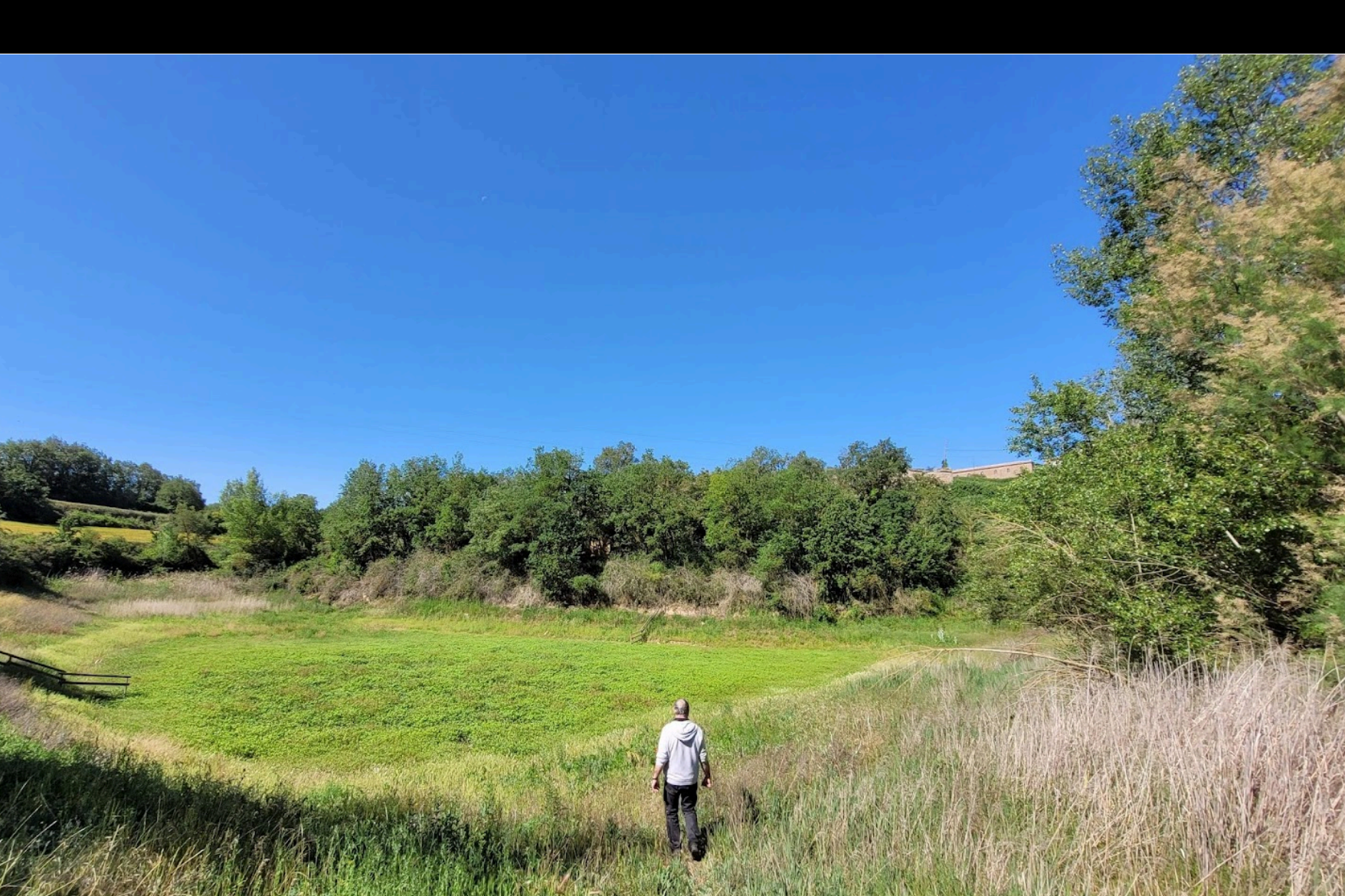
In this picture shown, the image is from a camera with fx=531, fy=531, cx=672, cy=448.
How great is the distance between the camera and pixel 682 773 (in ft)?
20.6

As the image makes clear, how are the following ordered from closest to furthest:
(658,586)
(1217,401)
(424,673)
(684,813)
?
(684,813) < (1217,401) < (424,673) < (658,586)

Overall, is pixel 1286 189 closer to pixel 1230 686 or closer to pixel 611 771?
pixel 1230 686

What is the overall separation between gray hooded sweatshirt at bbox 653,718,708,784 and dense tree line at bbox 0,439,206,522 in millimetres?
79368

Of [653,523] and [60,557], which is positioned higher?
[653,523]

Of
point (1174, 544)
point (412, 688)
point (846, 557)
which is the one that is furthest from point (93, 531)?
point (1174, 544)

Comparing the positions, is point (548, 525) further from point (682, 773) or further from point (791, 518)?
point (682, 773)

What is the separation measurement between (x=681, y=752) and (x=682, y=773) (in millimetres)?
217

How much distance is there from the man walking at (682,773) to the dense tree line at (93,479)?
79.4 metres

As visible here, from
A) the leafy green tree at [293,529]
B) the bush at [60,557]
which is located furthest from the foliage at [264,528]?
the bush at [60,557]

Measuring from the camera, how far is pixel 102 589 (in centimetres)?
3531

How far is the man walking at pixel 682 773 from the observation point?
6176mm

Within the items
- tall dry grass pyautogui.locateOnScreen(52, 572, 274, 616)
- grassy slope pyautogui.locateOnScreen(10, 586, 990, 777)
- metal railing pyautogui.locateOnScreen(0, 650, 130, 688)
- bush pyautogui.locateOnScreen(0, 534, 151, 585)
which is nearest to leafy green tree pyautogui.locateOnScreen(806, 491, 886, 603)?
grassy slope pyautogui.locateOnScreen(10, 586, 990, 777)
